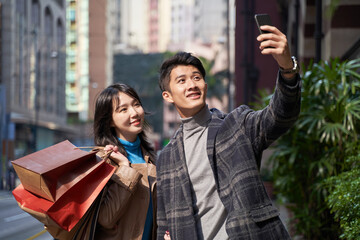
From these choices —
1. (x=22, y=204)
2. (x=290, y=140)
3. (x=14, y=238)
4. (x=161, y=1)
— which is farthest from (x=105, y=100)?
(x=161, y=1)

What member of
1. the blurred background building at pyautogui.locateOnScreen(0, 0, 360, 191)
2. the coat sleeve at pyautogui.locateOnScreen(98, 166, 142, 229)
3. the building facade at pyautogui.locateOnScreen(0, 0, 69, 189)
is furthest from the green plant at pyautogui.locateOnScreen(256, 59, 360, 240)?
the building facade at pyautogui.locateOnScreen(0, 0, 69, 189)

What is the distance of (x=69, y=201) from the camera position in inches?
110

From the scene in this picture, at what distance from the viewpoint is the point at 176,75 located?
275 centimetres

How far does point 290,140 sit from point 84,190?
4.12 meters

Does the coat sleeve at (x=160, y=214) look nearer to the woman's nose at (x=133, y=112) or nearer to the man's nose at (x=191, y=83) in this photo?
the man's nose at (x=191, y=83)

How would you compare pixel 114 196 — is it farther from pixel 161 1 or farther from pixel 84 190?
pixel 161 1

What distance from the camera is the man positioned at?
2.27 m

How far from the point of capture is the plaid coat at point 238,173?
90.0 inches

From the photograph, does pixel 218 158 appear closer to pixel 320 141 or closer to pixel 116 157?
pixel 116 157

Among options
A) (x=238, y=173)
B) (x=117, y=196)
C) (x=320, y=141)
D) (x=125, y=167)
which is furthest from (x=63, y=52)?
(x=238, y=173)

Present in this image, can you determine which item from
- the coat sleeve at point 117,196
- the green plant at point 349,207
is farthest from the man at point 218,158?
the green plant at point 349,207

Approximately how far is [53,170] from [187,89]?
85 cm

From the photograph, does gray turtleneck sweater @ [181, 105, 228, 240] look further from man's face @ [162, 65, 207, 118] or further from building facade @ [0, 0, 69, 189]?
building facade @ [0, 0, 69, 189]

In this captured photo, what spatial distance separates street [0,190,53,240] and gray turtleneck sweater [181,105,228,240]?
1514 millimetres
